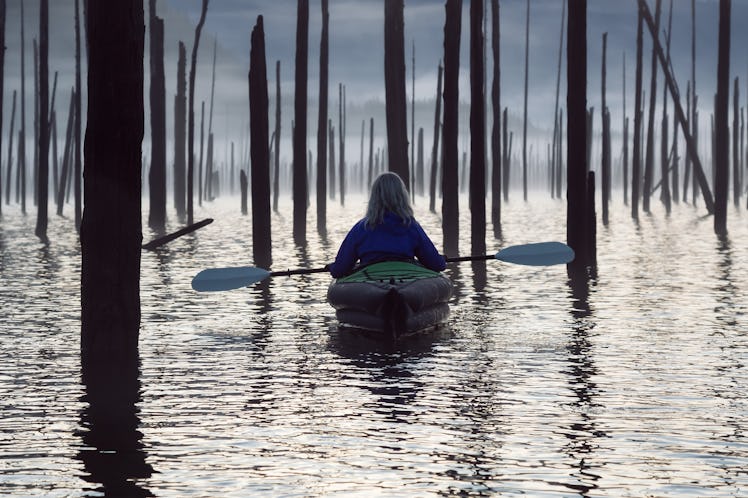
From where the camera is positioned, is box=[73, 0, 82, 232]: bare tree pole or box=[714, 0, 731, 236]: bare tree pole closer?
box=[714, 0, 731, 236]: bare tree pole

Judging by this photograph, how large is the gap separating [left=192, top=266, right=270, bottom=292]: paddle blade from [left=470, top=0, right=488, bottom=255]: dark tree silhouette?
231 inches

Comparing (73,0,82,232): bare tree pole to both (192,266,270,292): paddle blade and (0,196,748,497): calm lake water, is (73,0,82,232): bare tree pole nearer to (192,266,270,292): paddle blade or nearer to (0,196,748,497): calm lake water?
(0,196,748,497): calm lake water

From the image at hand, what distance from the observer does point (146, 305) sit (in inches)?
526

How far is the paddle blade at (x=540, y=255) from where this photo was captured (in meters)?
12.1

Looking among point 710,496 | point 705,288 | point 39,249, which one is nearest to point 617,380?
point 710,496

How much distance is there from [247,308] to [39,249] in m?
11.6

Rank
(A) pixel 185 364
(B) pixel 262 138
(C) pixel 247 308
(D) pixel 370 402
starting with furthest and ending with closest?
(B) pixel 262 138
(C) pixel 247 308
(A) pixel 185 364
(D) pixel 370 402

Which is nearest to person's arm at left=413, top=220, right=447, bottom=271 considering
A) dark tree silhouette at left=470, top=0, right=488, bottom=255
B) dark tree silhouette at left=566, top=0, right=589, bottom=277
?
dark tree silhouette at left=566, top=0, right=589, bottom=277

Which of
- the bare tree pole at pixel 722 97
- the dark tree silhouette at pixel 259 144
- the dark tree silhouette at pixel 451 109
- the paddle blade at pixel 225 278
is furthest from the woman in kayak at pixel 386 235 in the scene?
the bare tree pole at pixel 722 97

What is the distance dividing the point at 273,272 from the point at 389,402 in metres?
4.50

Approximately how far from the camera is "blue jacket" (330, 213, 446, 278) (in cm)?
1052

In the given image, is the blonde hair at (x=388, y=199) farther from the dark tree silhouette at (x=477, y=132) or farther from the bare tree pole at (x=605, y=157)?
the bare tree pole at (x=605, y=157)

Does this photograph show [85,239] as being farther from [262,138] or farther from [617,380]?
[262,138]

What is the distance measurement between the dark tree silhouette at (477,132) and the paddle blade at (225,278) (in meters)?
5.86
